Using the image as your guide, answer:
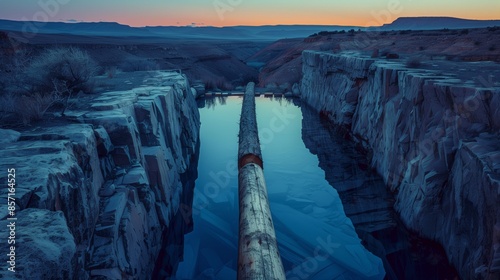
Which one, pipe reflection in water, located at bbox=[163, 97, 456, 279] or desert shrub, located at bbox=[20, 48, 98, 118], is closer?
pipe reflection in water, located at bbox=[163, 97, 456, 279]

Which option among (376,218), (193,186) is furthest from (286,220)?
(193,186)

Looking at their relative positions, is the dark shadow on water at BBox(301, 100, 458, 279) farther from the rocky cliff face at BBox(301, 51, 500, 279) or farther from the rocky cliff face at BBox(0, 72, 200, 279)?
the rocky cliff face at BBox(0, 72, 200, 279)

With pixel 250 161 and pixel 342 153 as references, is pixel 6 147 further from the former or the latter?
pixel 342 153

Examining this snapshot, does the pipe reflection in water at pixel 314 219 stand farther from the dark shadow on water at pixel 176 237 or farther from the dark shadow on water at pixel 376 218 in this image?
the dark shadow on water at pixel 176 237

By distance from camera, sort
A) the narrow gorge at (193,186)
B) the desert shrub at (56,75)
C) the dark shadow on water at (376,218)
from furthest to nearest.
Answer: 1. the desert shrub at (56,75)
2. the dark shadow on water at (376,218)
3. the narrow gorge at (193,186)

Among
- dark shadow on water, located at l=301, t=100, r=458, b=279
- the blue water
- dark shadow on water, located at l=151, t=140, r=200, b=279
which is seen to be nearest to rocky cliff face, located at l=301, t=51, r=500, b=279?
dark shadow on water, located at l=301, t=100, r=458, b=279

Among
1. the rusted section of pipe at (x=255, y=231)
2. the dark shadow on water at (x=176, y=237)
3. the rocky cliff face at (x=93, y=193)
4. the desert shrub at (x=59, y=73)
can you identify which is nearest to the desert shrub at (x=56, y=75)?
the desert shrub at (x=59, y=73)
